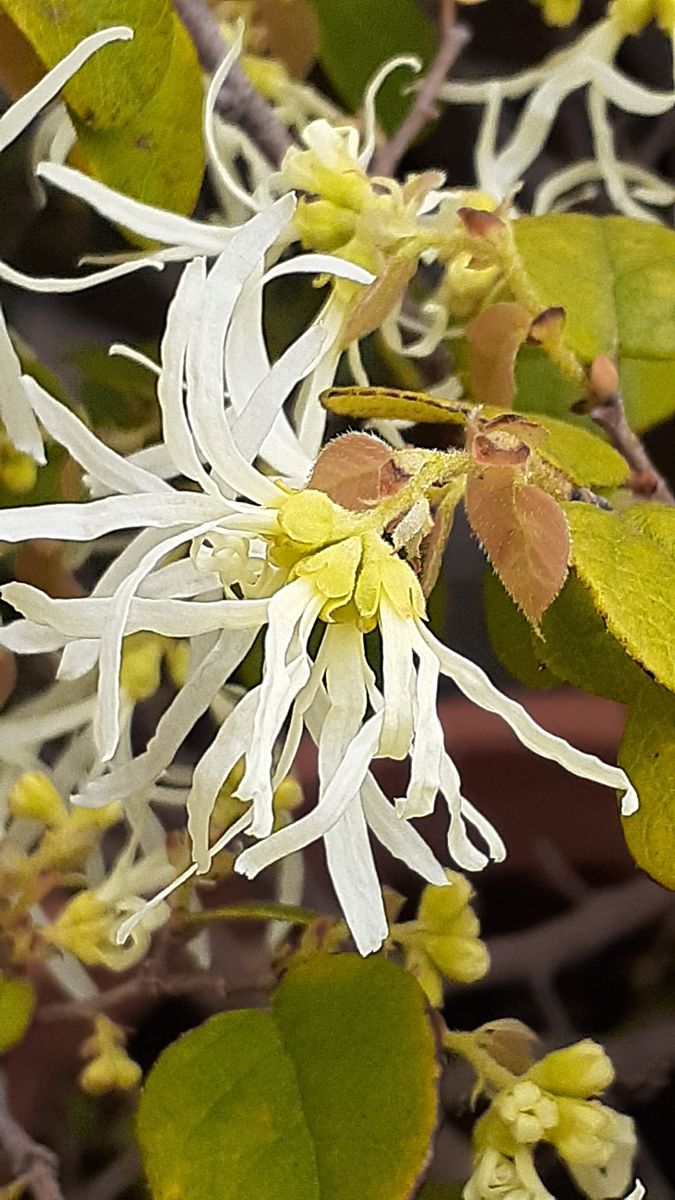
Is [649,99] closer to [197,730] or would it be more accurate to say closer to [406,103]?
[406,103]

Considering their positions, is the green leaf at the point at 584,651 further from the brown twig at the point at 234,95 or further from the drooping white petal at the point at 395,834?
the brown twig at the point at 234,95

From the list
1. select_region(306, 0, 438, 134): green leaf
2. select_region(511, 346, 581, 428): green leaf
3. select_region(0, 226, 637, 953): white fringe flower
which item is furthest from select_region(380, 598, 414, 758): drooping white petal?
select_region(306, 0, 438, 134): green leaf

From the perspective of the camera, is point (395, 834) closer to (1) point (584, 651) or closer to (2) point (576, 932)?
(1) point (584, 651)

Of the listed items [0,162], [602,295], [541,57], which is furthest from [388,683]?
[541,57]

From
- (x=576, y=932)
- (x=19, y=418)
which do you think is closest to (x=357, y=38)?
(x=19, y=418)

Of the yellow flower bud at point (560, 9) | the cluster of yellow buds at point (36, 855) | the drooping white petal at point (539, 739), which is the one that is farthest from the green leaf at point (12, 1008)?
the yellow flower bud at point (560, 9)

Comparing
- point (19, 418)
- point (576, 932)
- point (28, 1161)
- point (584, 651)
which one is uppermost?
point (19, 418)
